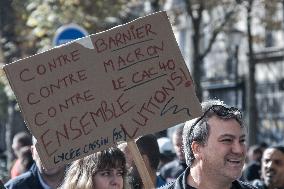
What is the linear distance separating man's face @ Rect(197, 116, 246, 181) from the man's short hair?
26mm

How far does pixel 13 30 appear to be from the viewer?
62.3ft

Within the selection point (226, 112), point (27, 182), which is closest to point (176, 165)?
point (27, 182)

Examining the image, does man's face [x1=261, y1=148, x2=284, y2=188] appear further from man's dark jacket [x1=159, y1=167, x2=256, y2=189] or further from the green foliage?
the green foliage

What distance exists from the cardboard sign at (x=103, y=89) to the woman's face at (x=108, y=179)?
635mm

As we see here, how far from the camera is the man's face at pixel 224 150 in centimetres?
548

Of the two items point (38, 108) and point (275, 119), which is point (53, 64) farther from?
point (275, 119)

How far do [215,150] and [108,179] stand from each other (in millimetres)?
1008

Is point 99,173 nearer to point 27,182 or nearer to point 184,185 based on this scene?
point 184,185

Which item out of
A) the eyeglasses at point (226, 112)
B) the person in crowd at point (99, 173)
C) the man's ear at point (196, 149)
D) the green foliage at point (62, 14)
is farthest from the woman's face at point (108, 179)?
the green foliage at point (62, 14)

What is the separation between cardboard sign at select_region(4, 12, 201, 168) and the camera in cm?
561

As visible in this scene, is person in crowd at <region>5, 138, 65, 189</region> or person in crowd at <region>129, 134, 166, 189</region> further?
person in crowd at <region>5, 138, 65, 189</region>

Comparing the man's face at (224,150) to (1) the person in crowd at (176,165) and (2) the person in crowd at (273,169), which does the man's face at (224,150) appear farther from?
(1) the person in crowd at (176,165)

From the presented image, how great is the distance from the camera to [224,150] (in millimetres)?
5531

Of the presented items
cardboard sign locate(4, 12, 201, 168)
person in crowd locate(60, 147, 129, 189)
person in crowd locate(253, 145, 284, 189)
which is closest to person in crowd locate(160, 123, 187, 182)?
person in crowd locate(253, 145, 284, 189)
